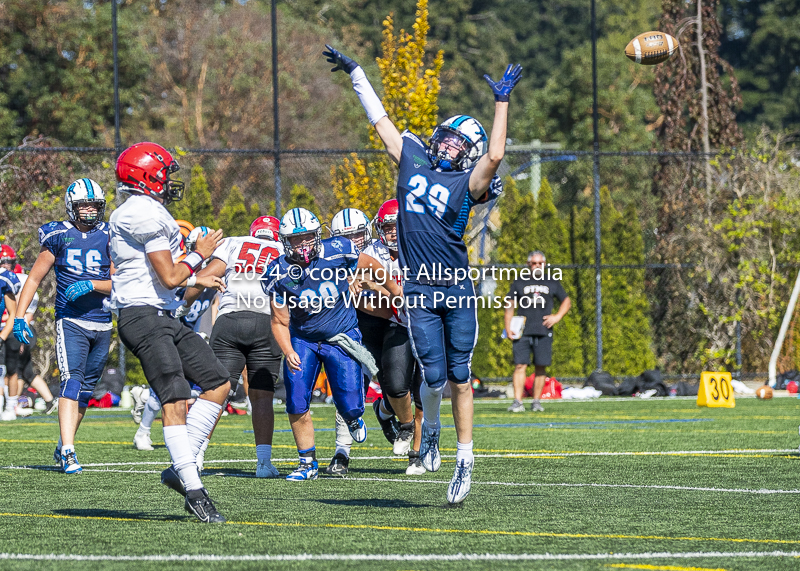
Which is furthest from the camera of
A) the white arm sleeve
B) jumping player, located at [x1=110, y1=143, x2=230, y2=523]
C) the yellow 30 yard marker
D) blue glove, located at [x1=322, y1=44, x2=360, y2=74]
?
the yellow 30 yard marker

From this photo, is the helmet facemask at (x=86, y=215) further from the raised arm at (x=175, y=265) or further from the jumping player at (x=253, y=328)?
the raised arm at (x=175, y=265)

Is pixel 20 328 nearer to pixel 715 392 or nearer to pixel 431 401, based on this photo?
pixel 431 401

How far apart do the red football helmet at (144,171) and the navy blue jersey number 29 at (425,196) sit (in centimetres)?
137

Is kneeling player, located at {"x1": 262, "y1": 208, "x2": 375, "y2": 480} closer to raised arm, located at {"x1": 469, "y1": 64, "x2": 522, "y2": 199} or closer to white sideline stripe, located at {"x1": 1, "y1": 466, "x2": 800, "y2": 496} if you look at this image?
white sideline stripe, located at {"x1": 1, "y1": 466, "x2": 800, "y2": 496}

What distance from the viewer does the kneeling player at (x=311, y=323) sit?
8016 mm

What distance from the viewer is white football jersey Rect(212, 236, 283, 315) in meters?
8.62

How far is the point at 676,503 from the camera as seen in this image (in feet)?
20.9

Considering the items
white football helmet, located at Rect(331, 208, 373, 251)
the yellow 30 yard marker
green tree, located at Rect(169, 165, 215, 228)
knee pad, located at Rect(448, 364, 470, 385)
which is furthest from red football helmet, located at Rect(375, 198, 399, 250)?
green tree, located at Rect(169, 165, 215, 228)

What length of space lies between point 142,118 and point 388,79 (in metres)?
19.1

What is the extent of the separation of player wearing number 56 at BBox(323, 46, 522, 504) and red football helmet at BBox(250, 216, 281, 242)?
2.29m

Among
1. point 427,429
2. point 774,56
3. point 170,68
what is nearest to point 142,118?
point 170,68

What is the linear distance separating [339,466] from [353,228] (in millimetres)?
1885

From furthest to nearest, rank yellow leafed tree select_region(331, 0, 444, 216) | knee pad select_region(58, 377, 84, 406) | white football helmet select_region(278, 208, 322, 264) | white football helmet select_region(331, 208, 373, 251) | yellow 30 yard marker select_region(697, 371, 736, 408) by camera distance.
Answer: yellow leafed tree select_region(331, 0, 444, 216)
yellow 30 yard marker select_region(697, 371, 736, 408)
white football helmet select_region(331, 208, 373, 251)
knee pad select_region(58, 377, 84, 406)
white football helmet select_region(278, 208, 322, 264)

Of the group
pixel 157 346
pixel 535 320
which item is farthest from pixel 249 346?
pixel 535 320
